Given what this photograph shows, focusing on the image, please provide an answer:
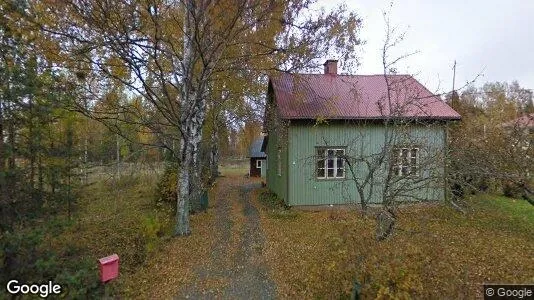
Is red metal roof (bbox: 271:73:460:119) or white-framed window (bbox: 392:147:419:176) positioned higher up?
red metal roof (bbox: 271:73:460:119)

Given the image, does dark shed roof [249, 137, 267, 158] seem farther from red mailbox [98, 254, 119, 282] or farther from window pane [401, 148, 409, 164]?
red mailbox [98, 254, 119, 282]

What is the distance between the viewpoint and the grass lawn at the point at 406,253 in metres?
4.02

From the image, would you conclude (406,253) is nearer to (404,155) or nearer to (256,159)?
(404,155)

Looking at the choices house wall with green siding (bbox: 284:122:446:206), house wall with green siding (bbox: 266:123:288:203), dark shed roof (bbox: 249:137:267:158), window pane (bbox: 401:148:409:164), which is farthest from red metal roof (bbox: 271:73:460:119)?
dark shed roof (bbox: 249:137:267:158)

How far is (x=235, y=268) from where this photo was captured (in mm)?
7508

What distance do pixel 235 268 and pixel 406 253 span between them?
4409 mm

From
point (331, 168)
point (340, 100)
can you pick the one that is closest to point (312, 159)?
point (331, 168)

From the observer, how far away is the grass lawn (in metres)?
4.02

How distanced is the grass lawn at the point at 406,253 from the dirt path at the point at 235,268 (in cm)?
31

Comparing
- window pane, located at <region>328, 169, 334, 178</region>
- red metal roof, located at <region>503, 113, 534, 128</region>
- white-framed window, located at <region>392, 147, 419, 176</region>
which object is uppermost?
red metal roof, located at <region>503, 113, 534, 128</region>

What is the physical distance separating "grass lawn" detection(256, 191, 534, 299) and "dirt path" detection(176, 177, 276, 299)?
0.31 m

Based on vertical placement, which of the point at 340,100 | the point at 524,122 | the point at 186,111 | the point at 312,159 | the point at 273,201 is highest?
the point at 340,100

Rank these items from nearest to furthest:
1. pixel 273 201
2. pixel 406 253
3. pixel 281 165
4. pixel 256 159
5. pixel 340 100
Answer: pixel 406 253 → pixel 340 100 → pixel 281 165 → pixel 273 201 → pixel 256 159

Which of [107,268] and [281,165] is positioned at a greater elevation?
[281,165]
